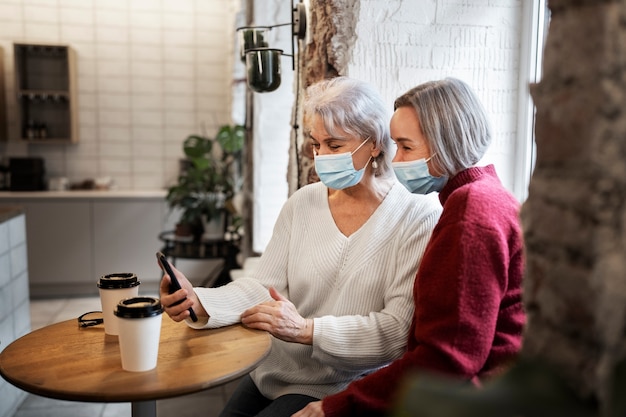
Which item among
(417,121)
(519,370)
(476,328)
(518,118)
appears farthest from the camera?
(518,118)

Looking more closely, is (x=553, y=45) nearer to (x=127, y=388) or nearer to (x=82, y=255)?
(x=127, y=388)

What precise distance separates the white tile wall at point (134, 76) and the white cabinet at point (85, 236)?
542 millimetres

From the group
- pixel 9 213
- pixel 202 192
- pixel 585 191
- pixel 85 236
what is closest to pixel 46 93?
pixel 85 236

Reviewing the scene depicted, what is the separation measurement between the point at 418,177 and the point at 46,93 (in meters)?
4.15

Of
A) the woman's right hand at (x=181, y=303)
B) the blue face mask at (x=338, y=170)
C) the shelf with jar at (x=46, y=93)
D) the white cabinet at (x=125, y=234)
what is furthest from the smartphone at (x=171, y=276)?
the shelf with jar at (x=46, y=93)

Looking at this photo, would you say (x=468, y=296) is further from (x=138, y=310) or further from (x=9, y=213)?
(x=9, y=213)

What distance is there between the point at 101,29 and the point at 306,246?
156 inches

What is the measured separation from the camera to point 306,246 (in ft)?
→ 5.54

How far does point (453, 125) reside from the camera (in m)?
1.33

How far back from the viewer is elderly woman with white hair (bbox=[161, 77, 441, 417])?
1.45 m

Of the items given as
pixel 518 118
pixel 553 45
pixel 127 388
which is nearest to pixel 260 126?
pixel 518 118

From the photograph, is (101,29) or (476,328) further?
(101,29)

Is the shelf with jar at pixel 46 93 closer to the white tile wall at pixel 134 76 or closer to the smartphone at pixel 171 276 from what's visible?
the white tile wall at pixel 134 76

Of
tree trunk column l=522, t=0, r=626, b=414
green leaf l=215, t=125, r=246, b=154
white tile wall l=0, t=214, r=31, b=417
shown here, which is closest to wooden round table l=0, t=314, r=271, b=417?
tree trunk column l=522, t=0, r=626, b=414
